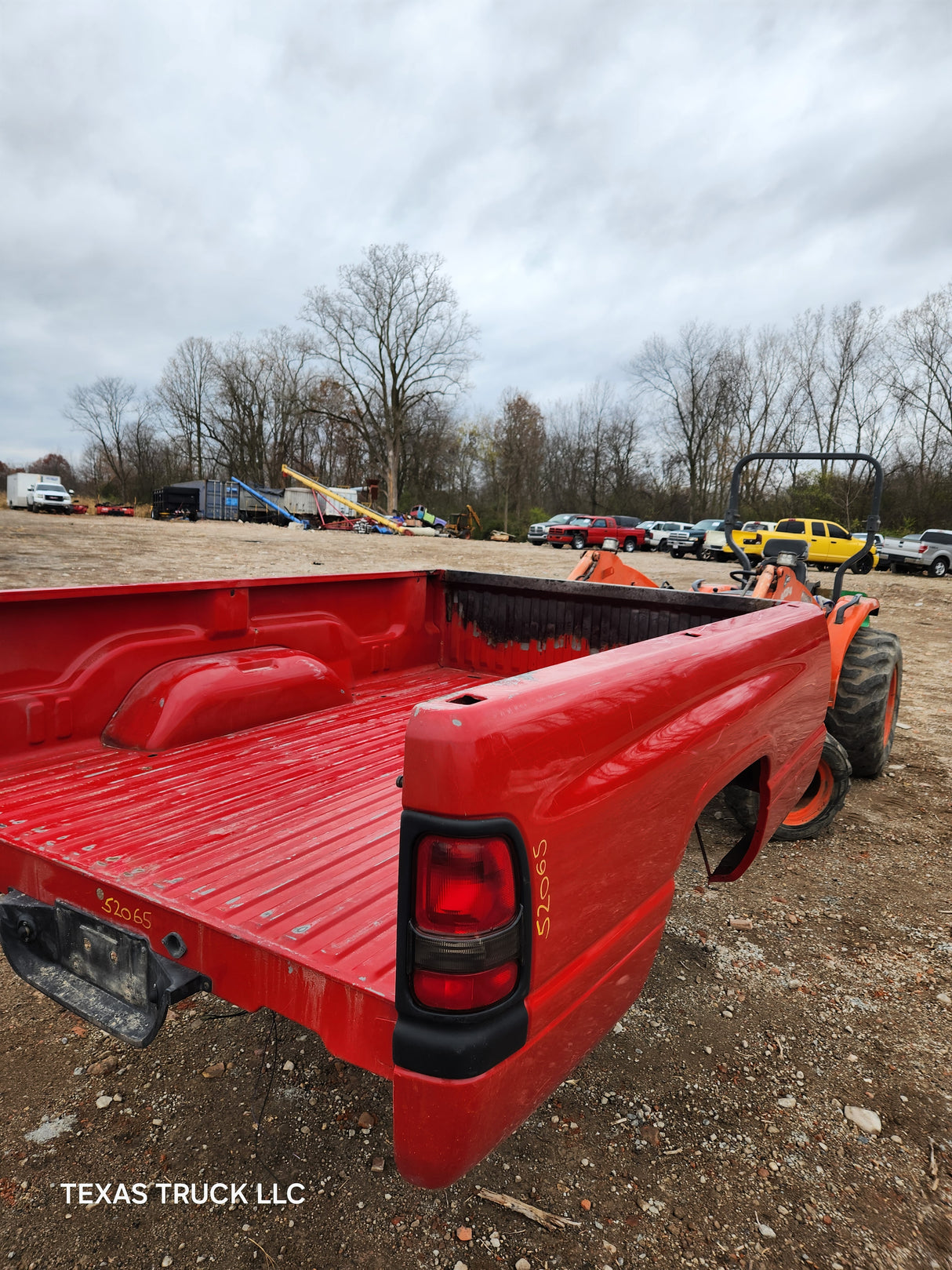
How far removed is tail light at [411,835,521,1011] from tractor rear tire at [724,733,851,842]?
3.00 metres

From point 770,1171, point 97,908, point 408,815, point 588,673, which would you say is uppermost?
point 588,673

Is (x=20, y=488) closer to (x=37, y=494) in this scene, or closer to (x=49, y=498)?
(x=37, y=494)

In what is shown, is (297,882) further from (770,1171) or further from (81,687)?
(770,1171)

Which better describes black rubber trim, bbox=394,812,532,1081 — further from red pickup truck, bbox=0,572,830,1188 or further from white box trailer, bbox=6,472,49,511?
white box trailer, bbox=6,472,49,511

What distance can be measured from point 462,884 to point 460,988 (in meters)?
0.18

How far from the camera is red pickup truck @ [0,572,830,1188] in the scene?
4.09 feet

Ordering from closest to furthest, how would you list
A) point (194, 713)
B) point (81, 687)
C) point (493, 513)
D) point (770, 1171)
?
point (770, 1171) → point (81, 687) → point (194, 713) → point (493, 513)

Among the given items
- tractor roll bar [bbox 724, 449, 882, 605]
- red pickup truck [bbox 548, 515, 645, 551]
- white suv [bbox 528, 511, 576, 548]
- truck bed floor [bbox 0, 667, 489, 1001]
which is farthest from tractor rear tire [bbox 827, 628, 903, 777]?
white suv [bbox 528, 511, 576, 548]

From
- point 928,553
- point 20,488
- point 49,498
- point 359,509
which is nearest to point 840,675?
point 928,553

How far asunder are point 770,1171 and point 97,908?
198cm

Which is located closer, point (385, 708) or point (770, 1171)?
point (770, 1171)

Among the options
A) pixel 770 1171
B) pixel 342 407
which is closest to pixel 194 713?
pixel 770 1171

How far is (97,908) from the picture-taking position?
1839 mm

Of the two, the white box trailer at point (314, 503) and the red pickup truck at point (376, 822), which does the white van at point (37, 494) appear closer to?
the white box trailer at point (314, 503)
